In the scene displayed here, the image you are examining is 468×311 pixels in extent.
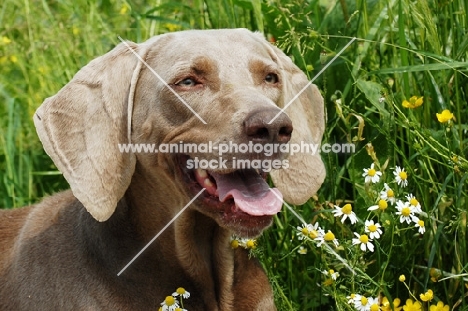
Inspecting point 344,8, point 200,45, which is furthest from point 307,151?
point 344,8

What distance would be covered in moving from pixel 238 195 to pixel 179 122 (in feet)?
1.19

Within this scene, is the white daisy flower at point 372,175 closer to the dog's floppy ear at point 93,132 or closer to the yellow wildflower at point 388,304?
the yellow wildflower at point 388,304

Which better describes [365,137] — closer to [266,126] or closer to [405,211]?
[405,211]

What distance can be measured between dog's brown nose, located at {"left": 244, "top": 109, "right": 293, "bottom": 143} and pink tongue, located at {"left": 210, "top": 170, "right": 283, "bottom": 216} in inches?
9.9

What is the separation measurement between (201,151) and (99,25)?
2.45 meters

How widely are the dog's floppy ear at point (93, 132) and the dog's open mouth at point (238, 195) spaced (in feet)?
0.90

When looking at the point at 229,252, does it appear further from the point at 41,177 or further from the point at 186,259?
the point at 41,177

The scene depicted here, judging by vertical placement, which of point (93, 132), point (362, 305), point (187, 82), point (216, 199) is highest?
point (187, 82)

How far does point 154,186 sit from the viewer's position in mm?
3543

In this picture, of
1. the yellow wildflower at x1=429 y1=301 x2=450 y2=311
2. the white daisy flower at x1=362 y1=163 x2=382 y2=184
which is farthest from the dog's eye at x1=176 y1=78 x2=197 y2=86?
the yellow wildflower at x1=429 y1=301 x2=450 y2=311

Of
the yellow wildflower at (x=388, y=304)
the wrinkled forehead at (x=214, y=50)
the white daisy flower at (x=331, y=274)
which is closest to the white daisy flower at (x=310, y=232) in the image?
the white daisy flower at (x=331, y=274)

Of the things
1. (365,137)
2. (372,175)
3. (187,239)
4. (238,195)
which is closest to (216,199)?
(238,195)

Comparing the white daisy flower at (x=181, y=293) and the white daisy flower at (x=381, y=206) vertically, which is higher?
the white daisy flower at (x=381, y=206)

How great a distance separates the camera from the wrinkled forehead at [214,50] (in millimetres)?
3465
